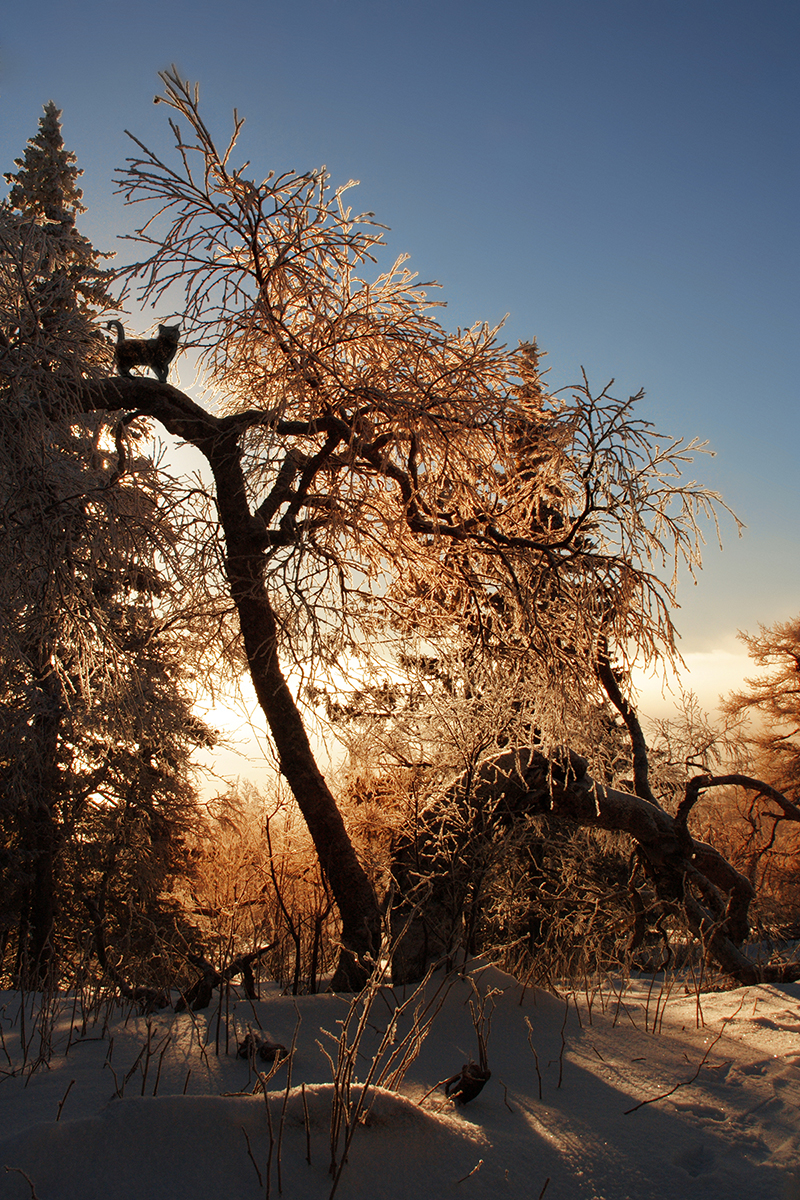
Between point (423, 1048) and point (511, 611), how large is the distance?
324cm

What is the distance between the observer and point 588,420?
471cm

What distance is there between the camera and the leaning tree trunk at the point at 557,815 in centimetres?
545

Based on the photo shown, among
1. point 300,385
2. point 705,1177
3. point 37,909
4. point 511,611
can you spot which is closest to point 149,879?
point 37,909

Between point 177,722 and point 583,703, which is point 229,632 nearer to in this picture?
point 583,703

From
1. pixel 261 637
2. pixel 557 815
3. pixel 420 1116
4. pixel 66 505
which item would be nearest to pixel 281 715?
pixel 261 637

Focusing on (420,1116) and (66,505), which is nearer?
(420,1116)

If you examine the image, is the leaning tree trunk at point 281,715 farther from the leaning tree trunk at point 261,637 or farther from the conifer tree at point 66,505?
the conifer tree at point 66,505

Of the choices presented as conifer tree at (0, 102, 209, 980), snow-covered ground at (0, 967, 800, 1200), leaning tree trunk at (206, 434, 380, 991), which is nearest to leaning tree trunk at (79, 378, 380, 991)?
leaning tree trunk at (206, 434, 380, 991)

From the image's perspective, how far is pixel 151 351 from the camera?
5488 mm

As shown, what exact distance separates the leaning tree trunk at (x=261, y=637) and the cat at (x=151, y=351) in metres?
0.26

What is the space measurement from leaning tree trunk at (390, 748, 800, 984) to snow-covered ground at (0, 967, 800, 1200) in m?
1.69

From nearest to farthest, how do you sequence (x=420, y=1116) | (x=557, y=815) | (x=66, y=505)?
(x=420, y=1116) < (x=66, y=505) < (x=557, y=815)

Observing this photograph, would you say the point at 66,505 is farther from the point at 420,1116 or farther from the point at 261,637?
the point at 420,1116

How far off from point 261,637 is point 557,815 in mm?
2981
